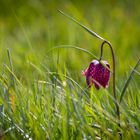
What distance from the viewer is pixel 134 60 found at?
440 cm

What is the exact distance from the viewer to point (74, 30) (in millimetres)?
5086

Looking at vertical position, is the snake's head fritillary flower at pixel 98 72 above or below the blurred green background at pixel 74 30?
above

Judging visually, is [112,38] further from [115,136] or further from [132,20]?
[115,136]

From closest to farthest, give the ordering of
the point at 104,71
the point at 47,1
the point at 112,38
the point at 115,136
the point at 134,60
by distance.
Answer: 1. the point at 115,136
2. the point at 104,71
3. the point at 134,60
4. the point at 112,38
5. the point at 47,1

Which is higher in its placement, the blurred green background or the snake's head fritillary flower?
the snake's head fritillary flower

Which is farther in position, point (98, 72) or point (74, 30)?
point (74, 30)

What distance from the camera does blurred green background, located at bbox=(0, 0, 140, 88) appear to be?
4434 millimetres

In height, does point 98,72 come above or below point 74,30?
above

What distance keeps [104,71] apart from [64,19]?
11.7ft

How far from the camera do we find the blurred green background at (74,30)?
14.5 ft

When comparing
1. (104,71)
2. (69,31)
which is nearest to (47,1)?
(69,31)

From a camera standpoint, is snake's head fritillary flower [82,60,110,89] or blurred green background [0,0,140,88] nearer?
snake's head fritillary flower [82,60,110,89]

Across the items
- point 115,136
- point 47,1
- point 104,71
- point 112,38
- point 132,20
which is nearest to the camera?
point 115,136

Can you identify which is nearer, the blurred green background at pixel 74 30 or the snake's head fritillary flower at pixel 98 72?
the snake's head fritillary flower at pixel 98 72
